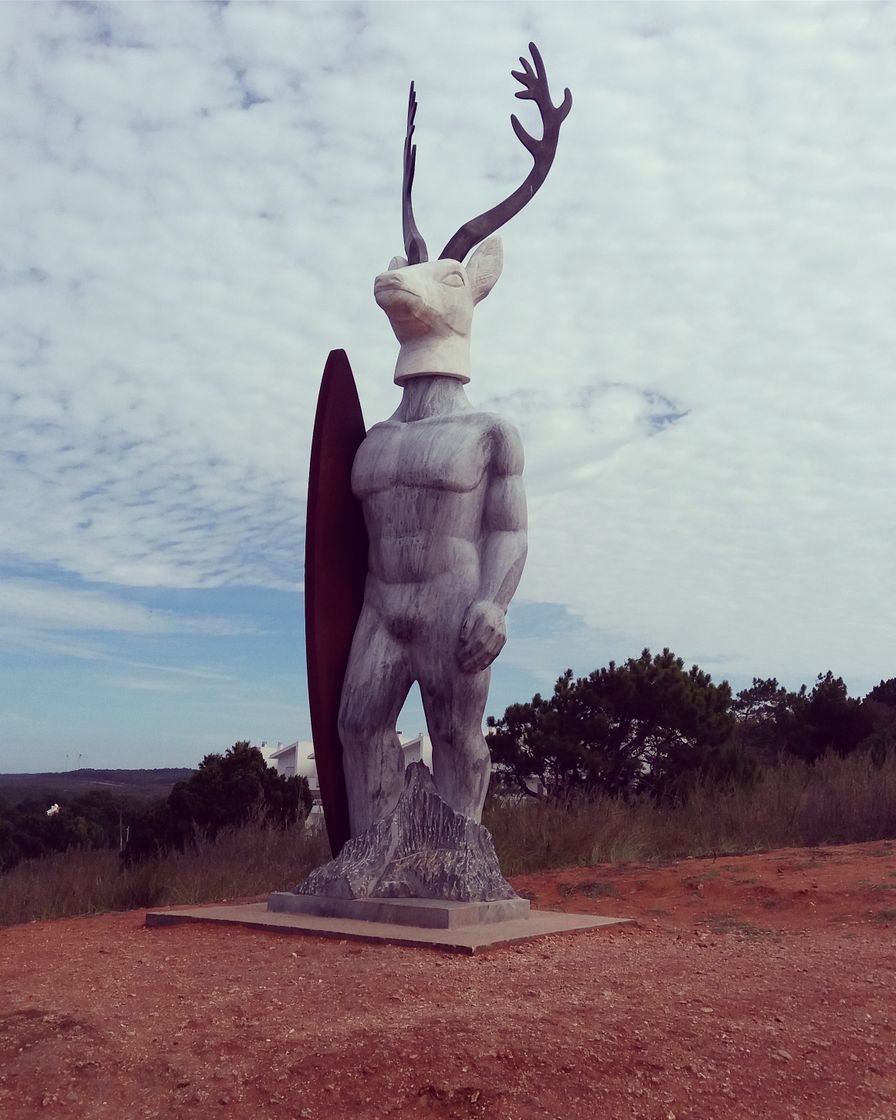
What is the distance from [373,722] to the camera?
18.6 ft

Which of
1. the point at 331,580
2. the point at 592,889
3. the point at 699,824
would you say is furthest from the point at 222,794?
the point at 331,580

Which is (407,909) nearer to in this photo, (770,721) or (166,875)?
(166,875)

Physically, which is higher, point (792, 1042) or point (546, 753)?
point (546, 753)

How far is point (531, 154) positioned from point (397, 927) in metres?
4.18

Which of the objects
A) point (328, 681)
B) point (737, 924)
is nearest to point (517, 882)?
point (737, 924)

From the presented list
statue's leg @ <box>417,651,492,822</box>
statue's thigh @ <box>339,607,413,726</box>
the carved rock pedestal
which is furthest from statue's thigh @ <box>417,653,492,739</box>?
the carved rock pedestal

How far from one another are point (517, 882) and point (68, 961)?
3890mm

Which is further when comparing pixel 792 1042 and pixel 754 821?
pixel 754 821

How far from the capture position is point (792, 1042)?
10.9ft

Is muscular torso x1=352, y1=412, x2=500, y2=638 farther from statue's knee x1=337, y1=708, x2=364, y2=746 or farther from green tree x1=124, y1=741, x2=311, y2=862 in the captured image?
green tree x1=124, y1=741, x2=311, y2=862

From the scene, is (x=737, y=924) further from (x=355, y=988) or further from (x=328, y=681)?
(x=355, y=988)

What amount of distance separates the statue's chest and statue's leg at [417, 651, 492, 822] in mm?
872

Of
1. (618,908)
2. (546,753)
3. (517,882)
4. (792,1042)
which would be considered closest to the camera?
(792,1042)

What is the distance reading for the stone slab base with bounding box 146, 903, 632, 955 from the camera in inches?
182
